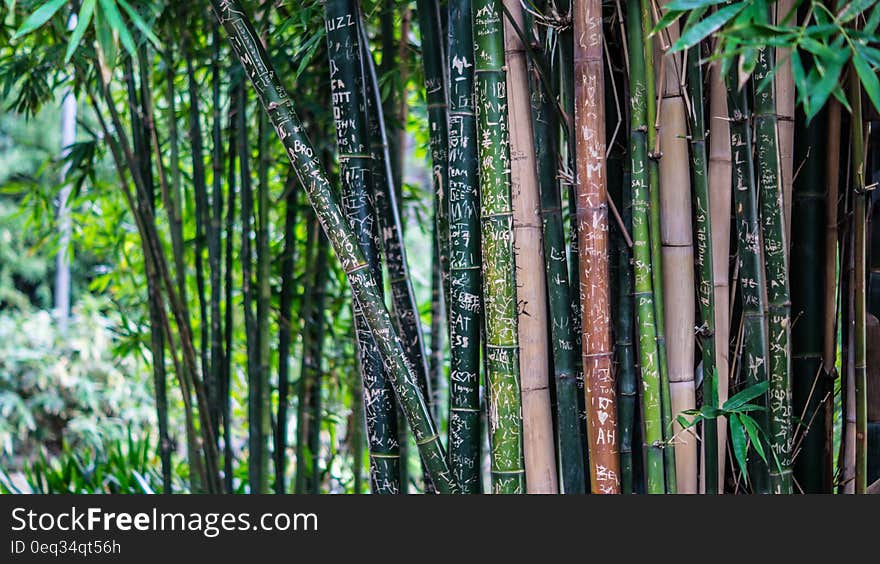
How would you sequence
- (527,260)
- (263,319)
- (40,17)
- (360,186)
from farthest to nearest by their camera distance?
1. (263,319)
2. (360,186)
3. (527,260)
4. (40,17)

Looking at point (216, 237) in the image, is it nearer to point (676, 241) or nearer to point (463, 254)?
point (463, 254)

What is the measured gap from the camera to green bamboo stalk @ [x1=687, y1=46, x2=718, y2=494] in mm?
1040

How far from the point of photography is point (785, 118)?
1087 mm

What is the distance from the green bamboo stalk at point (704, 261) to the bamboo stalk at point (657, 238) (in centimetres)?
5

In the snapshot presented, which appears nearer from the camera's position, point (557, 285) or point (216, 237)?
point (557, 285)

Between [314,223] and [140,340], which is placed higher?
[314,223]

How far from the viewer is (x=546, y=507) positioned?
38.6 inches

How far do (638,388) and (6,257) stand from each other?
6.43m

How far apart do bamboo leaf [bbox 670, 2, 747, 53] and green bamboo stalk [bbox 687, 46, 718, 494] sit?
236 millimetres

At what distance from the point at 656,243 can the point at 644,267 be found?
0.04m

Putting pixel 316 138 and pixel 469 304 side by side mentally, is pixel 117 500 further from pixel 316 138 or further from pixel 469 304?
pixel 316 138

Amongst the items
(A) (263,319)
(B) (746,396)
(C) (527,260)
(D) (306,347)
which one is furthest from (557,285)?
(D) (306,347)

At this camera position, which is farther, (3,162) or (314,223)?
(3,162)

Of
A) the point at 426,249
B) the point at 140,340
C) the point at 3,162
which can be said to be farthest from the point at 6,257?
the point at 140,340
